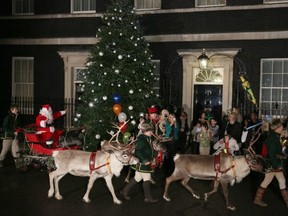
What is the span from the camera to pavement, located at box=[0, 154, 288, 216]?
809cm

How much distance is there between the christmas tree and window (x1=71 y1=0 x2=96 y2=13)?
5489 mm

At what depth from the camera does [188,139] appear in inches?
Answer: 586

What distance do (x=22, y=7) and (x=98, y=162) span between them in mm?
13820

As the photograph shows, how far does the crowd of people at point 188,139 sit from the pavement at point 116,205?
13.9 inches

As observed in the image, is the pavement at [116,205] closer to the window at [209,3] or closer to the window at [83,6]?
the window at [209,3]

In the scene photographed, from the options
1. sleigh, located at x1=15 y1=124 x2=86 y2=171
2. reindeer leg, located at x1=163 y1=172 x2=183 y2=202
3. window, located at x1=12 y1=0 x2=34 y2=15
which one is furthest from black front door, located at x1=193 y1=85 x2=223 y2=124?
window, located at x1=12 y1=0 x2=34 y2=15

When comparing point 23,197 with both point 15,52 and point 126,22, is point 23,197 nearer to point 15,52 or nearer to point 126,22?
point 126,22

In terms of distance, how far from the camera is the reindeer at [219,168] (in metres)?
8.38

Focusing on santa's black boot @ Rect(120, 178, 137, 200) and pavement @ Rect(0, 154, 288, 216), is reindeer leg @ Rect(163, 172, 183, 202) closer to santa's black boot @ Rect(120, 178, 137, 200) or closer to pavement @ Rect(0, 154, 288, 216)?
pavement @ Rect(0, 154, 288, 216)

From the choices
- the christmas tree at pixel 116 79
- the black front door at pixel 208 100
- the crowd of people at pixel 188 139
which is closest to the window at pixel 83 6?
the christmas tree at pixel 116 79

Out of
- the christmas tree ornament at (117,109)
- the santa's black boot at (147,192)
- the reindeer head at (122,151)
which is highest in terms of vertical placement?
the christmas tree ornament at (117,109)

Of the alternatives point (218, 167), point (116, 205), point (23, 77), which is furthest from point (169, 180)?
point (23, 77)

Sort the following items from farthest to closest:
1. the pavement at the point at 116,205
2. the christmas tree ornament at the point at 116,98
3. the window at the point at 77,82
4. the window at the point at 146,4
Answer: the window at the point at 77,82 < the window at the point at 146,4 < the christmas tree ornament at the point at 116,98 < the pavement at the point at 116,205

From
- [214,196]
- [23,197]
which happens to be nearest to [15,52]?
[23,197]
